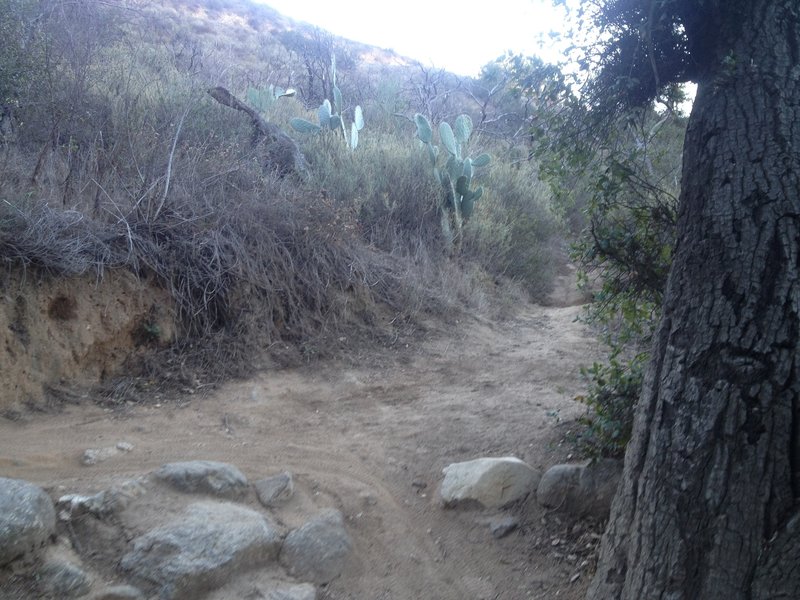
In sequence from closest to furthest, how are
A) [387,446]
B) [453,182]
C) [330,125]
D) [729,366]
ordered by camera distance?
[729,366] < [387,446] < [453,182] < [330,125]

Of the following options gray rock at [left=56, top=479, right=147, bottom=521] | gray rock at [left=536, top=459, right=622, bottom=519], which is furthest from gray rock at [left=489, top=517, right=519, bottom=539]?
gray rock at [left=56, top=479, right=147, bottom=521]

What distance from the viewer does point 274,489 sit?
174 inches

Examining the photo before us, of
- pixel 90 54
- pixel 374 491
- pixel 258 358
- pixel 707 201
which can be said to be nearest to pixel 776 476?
pixel 707 201

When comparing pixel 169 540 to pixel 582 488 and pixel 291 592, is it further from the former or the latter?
pixel 582 488

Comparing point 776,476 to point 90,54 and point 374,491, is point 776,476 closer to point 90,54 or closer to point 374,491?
point 374,491

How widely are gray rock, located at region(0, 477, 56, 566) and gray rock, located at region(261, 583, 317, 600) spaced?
1.08m

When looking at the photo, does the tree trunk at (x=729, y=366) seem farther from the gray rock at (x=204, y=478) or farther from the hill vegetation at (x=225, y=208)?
the gray rock at (x=204, y=478)

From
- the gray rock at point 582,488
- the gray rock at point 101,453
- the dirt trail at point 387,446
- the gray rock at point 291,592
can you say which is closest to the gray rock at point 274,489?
the dirt trail at point 387,446

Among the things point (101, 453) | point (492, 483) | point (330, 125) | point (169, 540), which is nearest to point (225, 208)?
point (101, 453)

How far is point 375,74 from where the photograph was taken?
25.5 meters

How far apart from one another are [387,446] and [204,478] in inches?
67.8

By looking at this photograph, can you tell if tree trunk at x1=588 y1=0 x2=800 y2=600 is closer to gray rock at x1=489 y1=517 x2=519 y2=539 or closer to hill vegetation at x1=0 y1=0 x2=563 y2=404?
gray rock at x1=489 y1=517 x2=519 y2=539

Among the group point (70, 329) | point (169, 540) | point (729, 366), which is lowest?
point (169, 540)

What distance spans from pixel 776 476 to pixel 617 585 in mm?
869
